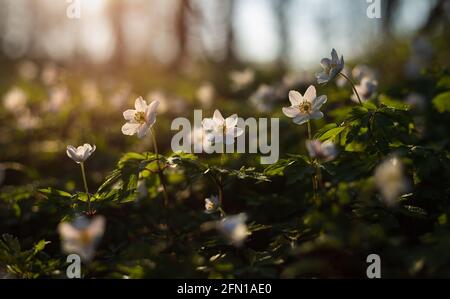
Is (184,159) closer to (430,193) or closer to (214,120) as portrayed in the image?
(214,120)

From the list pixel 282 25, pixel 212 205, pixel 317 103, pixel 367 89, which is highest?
pixel 282 25

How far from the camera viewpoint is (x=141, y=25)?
3020 cm

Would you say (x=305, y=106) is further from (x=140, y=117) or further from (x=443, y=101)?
(x=443, y=101)

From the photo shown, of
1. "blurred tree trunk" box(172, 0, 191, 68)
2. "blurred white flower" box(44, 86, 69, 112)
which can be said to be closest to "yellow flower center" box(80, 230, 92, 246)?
"blurred white flower" box(44, 86, 69, 112)

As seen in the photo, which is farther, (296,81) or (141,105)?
(296,81)

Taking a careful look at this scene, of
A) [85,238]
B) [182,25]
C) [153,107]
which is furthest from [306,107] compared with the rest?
[182,25]

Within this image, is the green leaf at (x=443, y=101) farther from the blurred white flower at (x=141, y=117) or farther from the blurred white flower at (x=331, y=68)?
the blurred white flower at (x=141, y=117)

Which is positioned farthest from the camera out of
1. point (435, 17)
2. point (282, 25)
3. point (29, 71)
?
point (282, 25)

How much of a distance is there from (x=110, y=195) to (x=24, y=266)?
20.9 inches

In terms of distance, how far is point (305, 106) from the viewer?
2666mm

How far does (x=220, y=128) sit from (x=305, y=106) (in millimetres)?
517

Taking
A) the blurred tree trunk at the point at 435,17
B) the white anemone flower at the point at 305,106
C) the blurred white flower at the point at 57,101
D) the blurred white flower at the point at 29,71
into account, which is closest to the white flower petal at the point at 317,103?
the white anemone flower at the point at 305,106

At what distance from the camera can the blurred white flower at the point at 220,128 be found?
8.76ft
